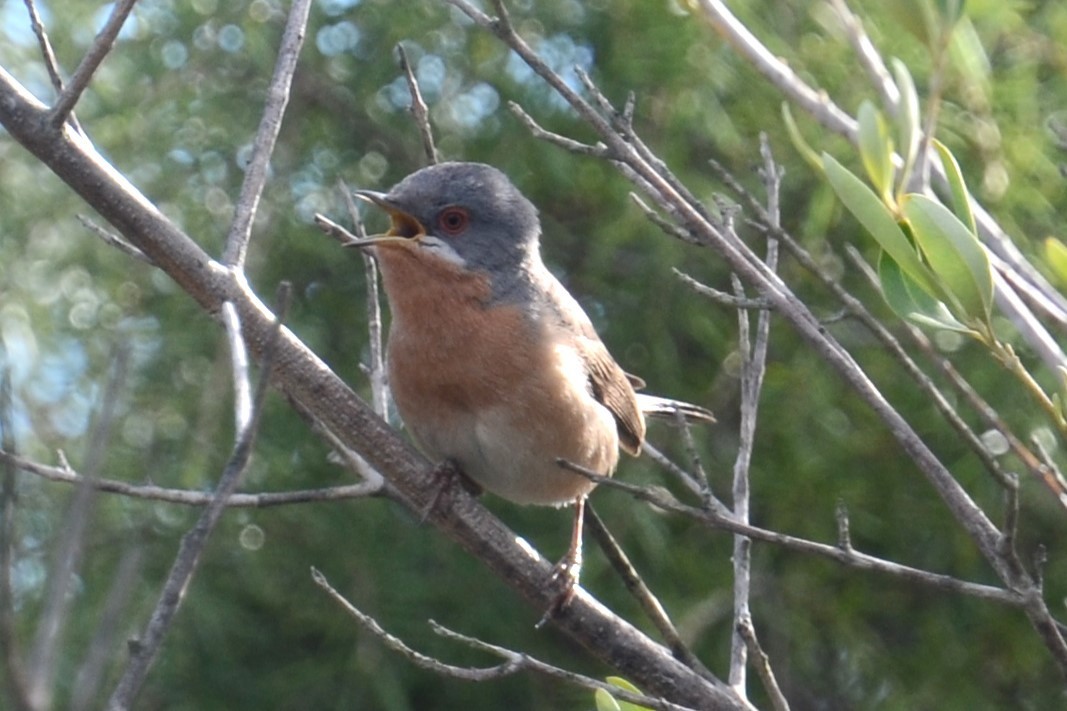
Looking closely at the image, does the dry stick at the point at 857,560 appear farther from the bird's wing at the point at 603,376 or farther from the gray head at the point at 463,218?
the bird's wing at the point at 603,376

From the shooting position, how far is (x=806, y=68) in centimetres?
488

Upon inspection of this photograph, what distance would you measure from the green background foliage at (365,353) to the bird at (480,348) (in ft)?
3.30

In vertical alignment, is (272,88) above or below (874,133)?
below

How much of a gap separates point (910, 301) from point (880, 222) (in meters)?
0.16

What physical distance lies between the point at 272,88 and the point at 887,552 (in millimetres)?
3210

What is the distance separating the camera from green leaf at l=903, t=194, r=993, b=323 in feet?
6.37

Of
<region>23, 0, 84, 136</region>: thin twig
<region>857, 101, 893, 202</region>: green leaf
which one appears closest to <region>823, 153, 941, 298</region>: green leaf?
<region>857, 101, 893, 202</region>: green leaf

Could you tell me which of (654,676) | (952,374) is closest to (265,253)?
(654,676)

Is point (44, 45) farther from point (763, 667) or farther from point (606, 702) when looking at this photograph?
point (763, 667)

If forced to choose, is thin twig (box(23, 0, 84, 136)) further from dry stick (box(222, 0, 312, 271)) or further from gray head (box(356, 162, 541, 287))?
gray head (box(356, 162, 541, 287))

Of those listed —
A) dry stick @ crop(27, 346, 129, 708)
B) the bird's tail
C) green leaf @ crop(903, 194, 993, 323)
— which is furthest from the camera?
the bird's tail

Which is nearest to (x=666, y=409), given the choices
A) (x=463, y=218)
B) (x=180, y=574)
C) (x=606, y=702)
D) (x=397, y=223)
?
(x=463, y=218)

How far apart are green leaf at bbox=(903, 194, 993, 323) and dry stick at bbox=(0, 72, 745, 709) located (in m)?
1.04

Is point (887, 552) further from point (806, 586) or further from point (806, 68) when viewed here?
point (806, 68)
